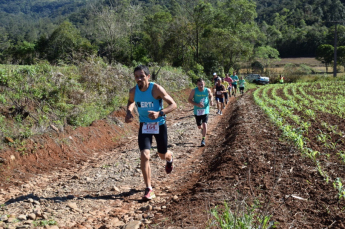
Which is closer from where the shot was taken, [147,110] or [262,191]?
[262,191]

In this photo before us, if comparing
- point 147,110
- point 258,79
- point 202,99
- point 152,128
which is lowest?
point 258,79

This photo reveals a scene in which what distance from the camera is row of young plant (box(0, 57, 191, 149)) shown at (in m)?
8.28

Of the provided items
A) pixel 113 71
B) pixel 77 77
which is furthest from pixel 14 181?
pixel 113 71

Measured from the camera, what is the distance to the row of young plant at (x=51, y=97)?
8.28 metres

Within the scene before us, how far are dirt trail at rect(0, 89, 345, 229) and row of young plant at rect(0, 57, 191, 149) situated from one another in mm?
1759

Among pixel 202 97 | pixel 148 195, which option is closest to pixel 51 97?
pixel 202 97

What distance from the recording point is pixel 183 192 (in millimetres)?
5199

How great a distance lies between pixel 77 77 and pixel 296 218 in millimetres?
10428

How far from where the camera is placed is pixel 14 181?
19.9ft

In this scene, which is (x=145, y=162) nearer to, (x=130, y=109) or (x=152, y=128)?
(x=152, y=128)

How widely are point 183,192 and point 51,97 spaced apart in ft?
21.1

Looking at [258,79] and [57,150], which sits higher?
[258,79]

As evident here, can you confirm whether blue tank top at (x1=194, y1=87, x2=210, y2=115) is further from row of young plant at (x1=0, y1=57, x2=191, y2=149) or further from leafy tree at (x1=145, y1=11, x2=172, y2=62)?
leafy tree at (x1=145, y1=11, x2=172, y2=62)

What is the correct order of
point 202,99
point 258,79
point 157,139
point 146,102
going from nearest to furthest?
point 146,102 < point 157,139 < point 202,99 < point 258,79
